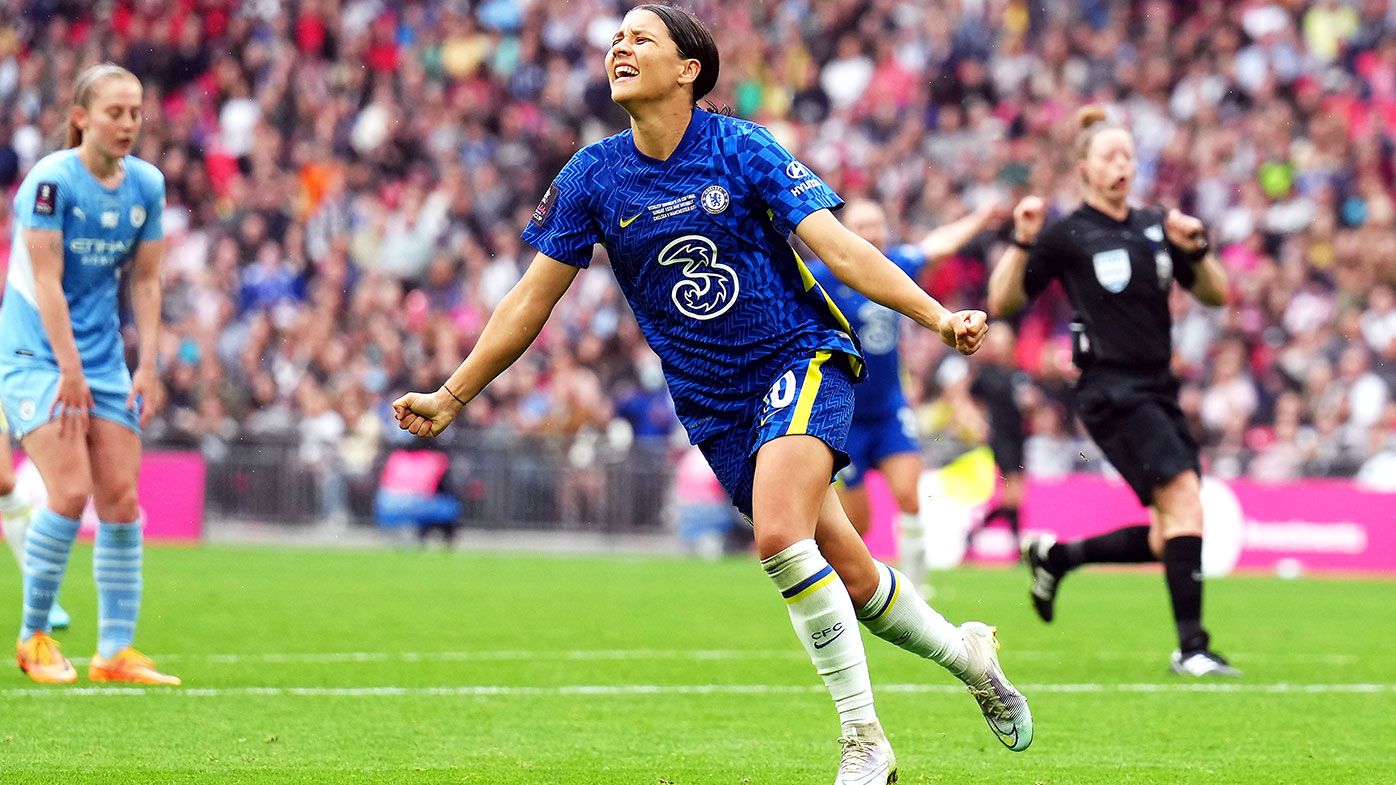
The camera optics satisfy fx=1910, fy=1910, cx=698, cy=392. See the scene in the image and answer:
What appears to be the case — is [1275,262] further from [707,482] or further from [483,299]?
[483,299]

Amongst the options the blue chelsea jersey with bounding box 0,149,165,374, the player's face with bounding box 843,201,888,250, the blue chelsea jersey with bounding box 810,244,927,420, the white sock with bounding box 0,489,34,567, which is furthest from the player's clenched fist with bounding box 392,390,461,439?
the player's face with bounding box 843,201,888,250

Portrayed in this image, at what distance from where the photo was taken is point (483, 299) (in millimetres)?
23703

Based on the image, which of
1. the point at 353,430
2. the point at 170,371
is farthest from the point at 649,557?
→ the point at 170,371

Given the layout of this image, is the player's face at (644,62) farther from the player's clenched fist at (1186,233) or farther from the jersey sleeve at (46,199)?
the player's clenched fist at (1186,233)

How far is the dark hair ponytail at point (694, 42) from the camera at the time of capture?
18.8ft

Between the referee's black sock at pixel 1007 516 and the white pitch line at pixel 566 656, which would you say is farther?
the referee's black sock at pixel 1007 516

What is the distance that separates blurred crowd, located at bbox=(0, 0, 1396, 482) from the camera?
2075cm

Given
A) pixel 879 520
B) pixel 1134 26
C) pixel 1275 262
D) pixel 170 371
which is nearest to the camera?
pixel 879 520

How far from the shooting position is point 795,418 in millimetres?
5551

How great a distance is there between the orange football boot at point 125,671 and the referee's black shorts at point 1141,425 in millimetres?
4490

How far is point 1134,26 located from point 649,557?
10235mm

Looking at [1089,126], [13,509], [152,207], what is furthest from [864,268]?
[13,509]

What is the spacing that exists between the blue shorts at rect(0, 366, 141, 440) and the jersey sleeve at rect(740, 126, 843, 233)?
11.8 feet

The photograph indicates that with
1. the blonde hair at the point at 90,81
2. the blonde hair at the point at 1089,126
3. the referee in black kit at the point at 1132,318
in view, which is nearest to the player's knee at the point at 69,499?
the blonde hair at the point at 90,81
